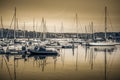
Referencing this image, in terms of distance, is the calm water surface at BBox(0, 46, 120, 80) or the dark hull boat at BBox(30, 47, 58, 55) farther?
the dark hull boat at BBox(30, 47, 58, 55)

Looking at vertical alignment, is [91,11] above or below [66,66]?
above

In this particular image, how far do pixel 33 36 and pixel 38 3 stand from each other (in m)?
1.40

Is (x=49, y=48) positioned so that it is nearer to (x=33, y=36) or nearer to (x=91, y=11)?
(x=33, y=36)

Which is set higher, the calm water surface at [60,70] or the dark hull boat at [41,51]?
the dark hull boat at [41,51]

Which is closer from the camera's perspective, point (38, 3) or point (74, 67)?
point (74, 67)

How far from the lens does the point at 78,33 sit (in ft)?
26.5

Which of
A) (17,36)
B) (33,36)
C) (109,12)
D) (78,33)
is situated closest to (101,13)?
(109,12)

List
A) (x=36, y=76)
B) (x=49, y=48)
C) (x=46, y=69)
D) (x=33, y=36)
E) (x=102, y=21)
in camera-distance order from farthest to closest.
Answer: (x=49, y=48)
(x=33, y=36)
(x=102, y=21)
(x=46, y=69)
(x=36, y=76)

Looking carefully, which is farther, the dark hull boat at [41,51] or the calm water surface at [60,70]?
the dark hull boat at [41,51]

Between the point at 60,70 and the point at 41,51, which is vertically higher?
the point at 41,51

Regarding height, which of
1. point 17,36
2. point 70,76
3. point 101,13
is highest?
point 101,13

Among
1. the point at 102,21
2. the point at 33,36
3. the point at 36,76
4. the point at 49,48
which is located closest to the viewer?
the point at 36,76

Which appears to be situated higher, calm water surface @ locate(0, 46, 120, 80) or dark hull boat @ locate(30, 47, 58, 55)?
dark hull boat @ locate(30, 47, 58, 55)

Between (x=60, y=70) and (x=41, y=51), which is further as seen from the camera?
(x=41, y=51)
